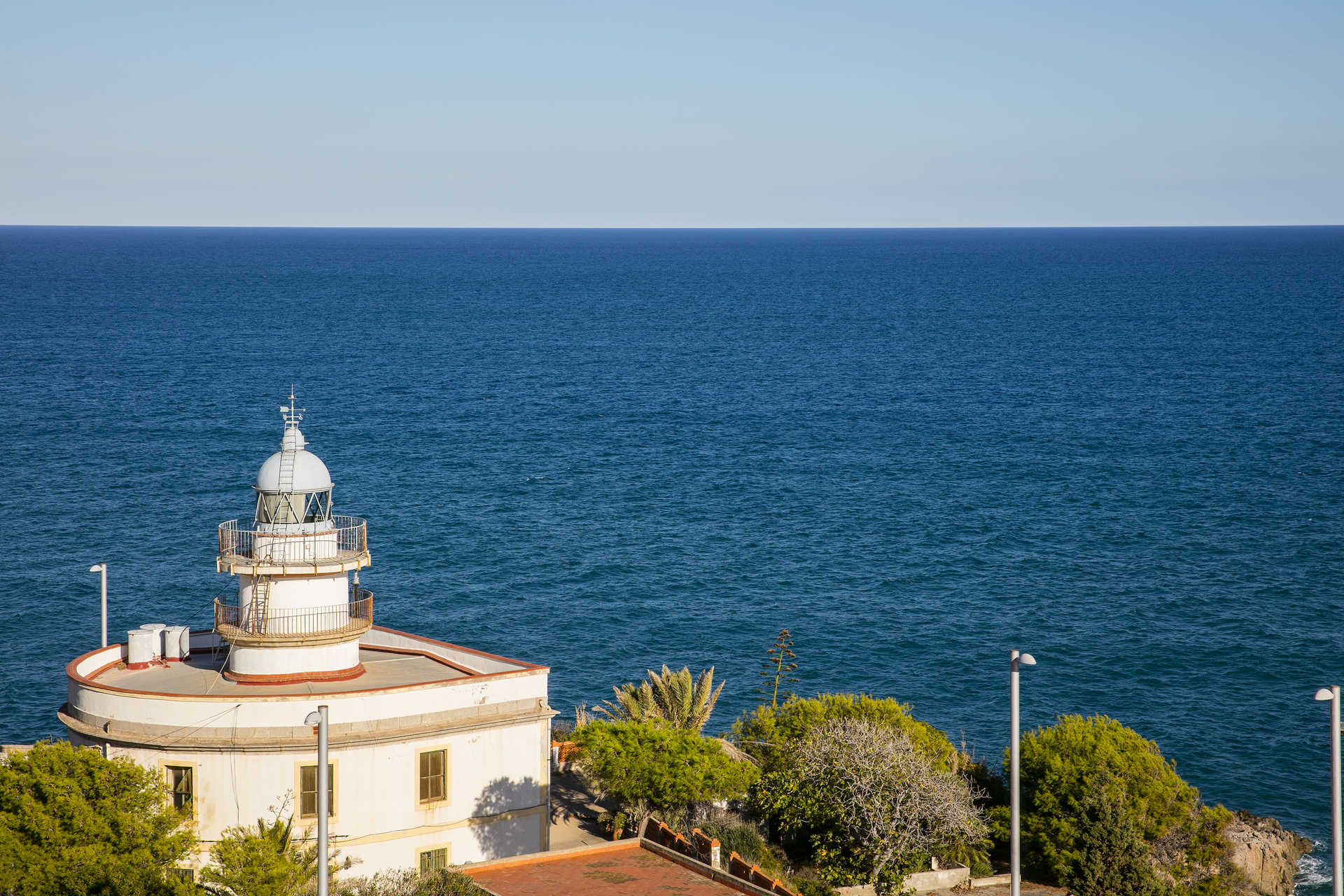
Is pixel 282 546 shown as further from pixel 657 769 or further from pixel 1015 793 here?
pixel 1015 793

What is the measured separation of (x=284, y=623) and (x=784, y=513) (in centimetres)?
4800

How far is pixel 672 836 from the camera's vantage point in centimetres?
3016

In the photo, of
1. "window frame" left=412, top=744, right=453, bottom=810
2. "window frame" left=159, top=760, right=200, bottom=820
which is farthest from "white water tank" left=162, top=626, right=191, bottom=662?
"window frame" left=412, top=744, right=453, bottom=810

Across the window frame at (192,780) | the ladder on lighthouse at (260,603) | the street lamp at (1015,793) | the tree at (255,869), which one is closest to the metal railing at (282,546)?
the ladder on lighthouse at (260,603)

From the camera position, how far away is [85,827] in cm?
2462

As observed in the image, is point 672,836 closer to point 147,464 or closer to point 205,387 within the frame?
point 147,464

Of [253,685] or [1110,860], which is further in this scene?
[1110,860]

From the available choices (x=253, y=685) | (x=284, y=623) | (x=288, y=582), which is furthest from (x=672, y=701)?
(x=253, y=685)

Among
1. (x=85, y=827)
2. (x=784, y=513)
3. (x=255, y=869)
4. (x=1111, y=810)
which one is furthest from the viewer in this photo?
(x=784, y=513)

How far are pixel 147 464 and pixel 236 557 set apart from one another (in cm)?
5755

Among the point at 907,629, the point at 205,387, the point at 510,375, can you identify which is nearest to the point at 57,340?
the point at 205,387

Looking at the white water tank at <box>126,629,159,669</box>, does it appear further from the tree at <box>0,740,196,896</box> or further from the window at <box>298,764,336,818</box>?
the window at <box>298,764,336,818</box>

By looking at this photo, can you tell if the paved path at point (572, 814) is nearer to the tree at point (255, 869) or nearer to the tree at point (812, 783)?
the tree at point (812, 783)

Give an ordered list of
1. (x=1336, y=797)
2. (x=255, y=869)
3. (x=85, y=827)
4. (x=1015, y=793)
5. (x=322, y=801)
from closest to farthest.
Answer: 1. (x=1336, y=797)
2. (x=322, y=801)
3. (x=255, y=869)
4. (x=1015, y=793)
5. (x=85, y=827)
